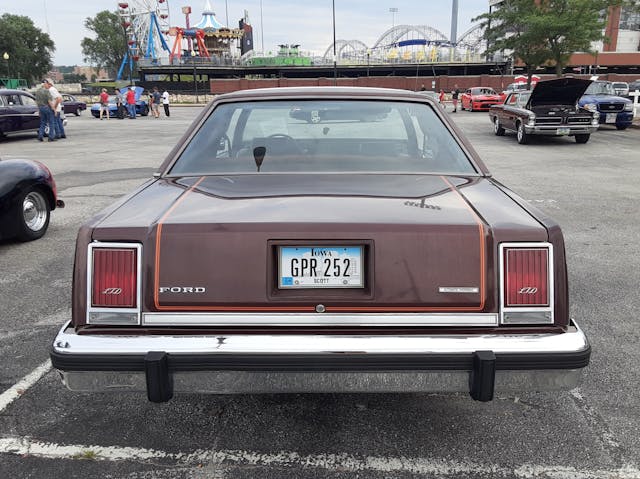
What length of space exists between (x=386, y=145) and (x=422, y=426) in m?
1.68

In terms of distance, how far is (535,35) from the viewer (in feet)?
100

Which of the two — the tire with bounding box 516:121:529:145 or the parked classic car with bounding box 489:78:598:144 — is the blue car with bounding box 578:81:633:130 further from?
the tire with bounding box 516:121:529:145

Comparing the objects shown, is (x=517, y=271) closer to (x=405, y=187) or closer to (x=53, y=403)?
(x=405, y=187)

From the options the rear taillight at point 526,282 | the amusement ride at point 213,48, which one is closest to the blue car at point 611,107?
the rear taillight at point 526,282

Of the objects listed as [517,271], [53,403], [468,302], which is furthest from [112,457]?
[517,271]

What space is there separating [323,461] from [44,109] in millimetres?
18193

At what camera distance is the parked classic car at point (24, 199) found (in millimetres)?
5570

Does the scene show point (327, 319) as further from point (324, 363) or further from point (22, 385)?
point (22, 385)

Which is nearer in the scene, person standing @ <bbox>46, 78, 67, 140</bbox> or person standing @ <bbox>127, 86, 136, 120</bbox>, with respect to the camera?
person standing @ <bbox>46, 78, 67, 140</bbox>

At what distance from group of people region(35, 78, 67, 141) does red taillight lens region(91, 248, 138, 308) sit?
53.8 ft

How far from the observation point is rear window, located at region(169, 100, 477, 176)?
307 cm

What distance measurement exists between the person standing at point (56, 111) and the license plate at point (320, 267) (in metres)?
16.8

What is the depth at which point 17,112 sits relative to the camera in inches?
688

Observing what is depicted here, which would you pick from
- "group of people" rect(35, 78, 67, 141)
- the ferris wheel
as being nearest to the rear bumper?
"group of people" rect(35, 78, 67, 141)
